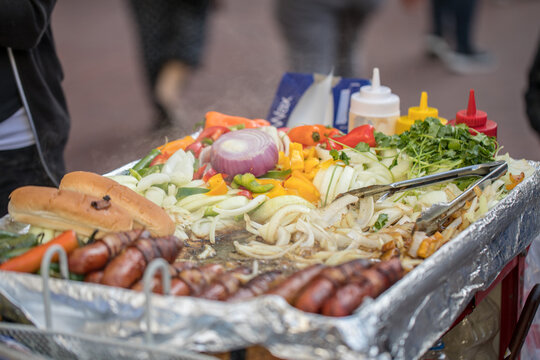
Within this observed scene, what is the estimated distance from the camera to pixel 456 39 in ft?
25.8

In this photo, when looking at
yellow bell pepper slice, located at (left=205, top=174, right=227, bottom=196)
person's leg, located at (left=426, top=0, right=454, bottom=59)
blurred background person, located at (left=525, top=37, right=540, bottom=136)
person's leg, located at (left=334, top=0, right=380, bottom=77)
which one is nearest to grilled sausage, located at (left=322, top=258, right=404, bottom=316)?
yellow bell pepper slice, located at (left=205, top=174, right=227, bottom=196)

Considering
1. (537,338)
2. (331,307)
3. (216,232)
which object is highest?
(331,307)

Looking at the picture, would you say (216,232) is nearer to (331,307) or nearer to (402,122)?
(331,307)

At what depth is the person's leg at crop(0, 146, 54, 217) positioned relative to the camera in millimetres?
2621

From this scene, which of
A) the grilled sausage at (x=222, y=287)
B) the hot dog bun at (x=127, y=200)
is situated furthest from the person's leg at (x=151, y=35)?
the grilled sausage at (x=222, y=287)

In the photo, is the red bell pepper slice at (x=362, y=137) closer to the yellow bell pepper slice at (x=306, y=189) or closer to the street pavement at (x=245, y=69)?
the yellow bell pepper slice at (x=306, y=189)

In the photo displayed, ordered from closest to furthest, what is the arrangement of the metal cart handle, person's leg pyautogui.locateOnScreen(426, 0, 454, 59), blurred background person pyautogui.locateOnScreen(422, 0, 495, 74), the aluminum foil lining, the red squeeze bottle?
the aluminum foil lining
the metal cart handle
the red squeeze bottle
blurred background person pyautogui.locateOnScreen(422, 0, 495, 74)
person's leg pyautogui.locateOnScreen(426, 0, 454, 59)

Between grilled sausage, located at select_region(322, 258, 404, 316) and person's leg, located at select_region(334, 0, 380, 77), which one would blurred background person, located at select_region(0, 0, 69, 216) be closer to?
grilled sausage, located at select_region(322, 258, 404, 316)

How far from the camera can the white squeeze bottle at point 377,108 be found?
8.40ft

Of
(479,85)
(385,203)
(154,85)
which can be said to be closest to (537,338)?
(385,203)

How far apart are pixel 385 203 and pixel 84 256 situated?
1.02 m

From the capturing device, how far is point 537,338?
2498 mm

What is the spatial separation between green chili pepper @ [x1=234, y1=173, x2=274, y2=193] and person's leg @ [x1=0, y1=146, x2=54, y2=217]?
1052 millimetres

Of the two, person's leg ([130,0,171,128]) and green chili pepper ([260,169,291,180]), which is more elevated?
person's leg ([130,0,171,128])
